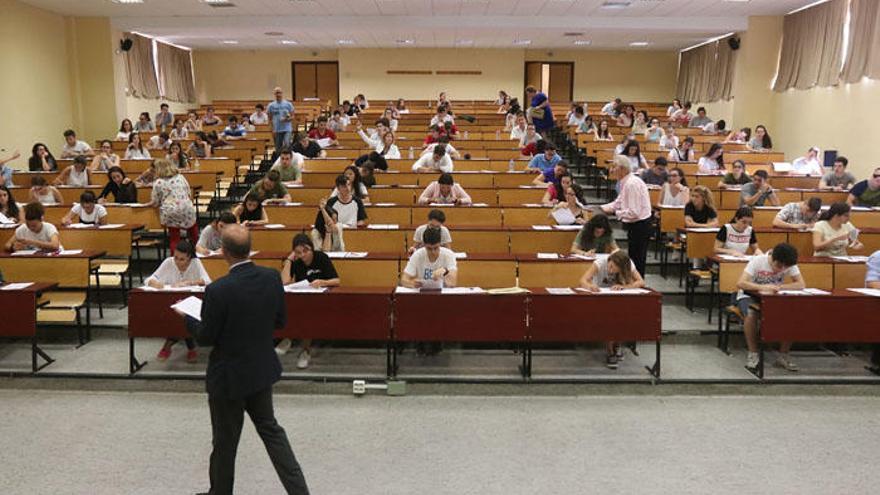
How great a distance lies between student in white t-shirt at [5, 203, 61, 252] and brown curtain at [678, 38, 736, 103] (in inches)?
673

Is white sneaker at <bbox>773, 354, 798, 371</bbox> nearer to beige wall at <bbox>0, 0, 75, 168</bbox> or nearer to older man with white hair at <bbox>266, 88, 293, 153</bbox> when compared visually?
older man with white hair at <bbox>266, 88, 293, 153</bbox>

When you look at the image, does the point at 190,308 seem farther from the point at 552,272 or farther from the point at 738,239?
the point at 738,239

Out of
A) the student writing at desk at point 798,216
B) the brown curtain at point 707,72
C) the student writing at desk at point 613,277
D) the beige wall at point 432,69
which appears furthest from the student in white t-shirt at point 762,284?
the beige wall at point 432,69

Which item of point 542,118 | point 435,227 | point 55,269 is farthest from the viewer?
point 542,118

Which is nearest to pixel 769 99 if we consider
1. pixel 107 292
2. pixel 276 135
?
pixel 276 135

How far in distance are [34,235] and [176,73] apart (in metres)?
17.1

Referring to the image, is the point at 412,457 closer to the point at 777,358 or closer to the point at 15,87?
the point at 777,358

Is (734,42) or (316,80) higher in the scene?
(734,42)

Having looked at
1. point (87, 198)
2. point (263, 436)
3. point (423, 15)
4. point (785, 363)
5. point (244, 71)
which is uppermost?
point (423, 15)

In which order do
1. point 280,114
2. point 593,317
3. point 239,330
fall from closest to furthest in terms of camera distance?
point 239,330 < point 593,317 < point 280,114

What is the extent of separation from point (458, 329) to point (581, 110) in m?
11.9

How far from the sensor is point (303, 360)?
5.84 m

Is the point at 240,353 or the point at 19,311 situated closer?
the point at 240,353

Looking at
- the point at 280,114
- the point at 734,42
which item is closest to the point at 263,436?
the point at 280,114
